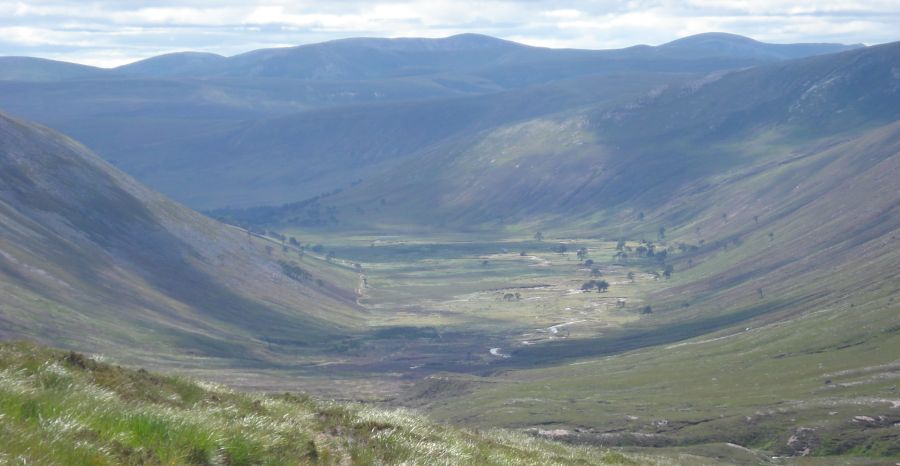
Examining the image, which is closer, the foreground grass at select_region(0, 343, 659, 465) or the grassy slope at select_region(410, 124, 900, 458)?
the foreground grass at select_region(0, 343, 659, 465)

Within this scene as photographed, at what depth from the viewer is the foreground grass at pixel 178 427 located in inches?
569

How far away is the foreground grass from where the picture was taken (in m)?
14.5

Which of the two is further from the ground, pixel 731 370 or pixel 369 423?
pixel 369 423

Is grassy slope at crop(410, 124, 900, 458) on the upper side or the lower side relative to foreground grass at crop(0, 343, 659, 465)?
lower

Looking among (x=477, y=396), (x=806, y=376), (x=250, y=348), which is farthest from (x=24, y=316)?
(x=806, y=376)

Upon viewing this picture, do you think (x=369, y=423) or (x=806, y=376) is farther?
(x=806, y=376)

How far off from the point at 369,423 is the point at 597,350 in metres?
174

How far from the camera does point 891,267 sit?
192 metres

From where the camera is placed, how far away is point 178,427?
16438mm

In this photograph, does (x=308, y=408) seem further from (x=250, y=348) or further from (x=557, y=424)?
(x=250, y=348)

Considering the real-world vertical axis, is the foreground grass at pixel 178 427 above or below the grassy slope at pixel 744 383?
above

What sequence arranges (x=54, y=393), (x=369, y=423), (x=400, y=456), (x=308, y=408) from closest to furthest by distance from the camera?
(x=54, y=393)
(x=400, y=456)
(x=369, y=423)
(x=308, y=408)

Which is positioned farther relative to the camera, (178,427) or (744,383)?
(744,383)

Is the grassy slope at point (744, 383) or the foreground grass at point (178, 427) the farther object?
the grassy slope at point (744, 383)
